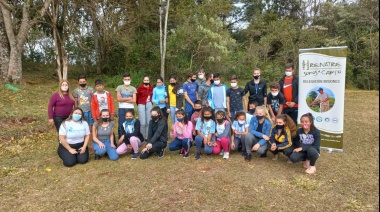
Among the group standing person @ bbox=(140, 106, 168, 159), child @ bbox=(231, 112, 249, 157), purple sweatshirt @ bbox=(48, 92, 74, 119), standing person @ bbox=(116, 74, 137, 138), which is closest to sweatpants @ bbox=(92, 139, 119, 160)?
standing person @ bbox=(140, 106, 168, 159)

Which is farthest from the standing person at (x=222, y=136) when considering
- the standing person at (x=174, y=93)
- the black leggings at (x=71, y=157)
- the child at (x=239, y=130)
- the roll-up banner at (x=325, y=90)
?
the black leggings at (x=71, y=157)

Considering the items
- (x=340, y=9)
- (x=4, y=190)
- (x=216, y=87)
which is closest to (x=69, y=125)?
(x=4, y=190)

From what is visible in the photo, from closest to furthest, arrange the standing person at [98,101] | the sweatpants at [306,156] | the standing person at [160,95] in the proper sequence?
the sweatpants at [306,156], the standing person at [98,101], the standing person at [160,95]

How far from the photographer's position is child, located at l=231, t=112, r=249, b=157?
5301 millimetres

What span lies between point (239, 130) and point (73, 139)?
3.00m

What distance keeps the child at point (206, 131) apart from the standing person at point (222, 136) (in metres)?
0.09

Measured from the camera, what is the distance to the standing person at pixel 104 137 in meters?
5.30

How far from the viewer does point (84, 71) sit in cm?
1847

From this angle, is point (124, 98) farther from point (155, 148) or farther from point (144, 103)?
point (155, 148)

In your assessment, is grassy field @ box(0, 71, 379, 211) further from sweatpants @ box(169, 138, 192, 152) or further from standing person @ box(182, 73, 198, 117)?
standing person @ box(182, 73, 198, 117)

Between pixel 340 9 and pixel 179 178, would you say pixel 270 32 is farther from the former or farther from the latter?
pixel 179 178

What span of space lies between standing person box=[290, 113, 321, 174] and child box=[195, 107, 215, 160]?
55.9 inches

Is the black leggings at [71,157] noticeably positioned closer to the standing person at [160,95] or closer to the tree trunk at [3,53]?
the standing person at [160,95]

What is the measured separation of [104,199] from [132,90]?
9.18ft
